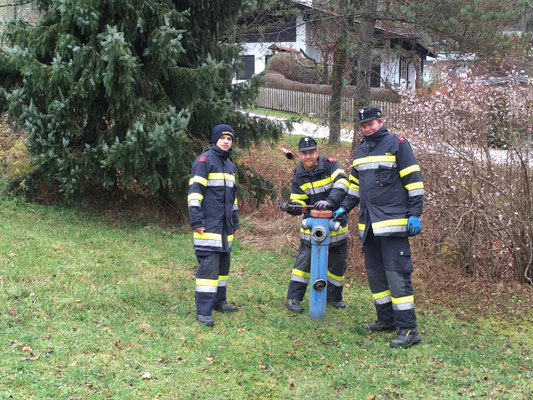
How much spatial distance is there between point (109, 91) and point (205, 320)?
Result: 13.1 feet

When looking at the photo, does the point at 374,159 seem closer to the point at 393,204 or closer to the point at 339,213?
the point at 393,204

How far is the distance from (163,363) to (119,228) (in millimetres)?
4436

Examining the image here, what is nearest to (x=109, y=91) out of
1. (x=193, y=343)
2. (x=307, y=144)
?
(x=307, y=144)

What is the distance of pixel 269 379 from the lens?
183 inches

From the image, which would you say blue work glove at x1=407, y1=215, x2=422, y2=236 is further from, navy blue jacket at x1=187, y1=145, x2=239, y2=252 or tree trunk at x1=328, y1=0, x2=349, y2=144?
tree trunk at x1=328, y1=0, x2=349, y2=144

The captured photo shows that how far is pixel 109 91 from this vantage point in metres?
8.10

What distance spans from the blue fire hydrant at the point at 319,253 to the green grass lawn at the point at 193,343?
0.21m

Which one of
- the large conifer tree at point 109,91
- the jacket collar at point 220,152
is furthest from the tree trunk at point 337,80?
the jacket collar at point 220,152

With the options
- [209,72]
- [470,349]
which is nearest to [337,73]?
[209,72]

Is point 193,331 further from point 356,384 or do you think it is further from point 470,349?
point 470,349

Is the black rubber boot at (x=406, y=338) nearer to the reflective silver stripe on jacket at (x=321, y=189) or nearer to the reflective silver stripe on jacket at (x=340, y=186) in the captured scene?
the reflective silver stripe on jacket at (x=340, y=186)

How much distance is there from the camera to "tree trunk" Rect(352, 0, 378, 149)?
43.6 ft

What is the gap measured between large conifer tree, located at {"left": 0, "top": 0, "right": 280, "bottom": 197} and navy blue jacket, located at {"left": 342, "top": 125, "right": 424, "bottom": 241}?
3520mm

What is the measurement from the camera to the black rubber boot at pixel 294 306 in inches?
248
